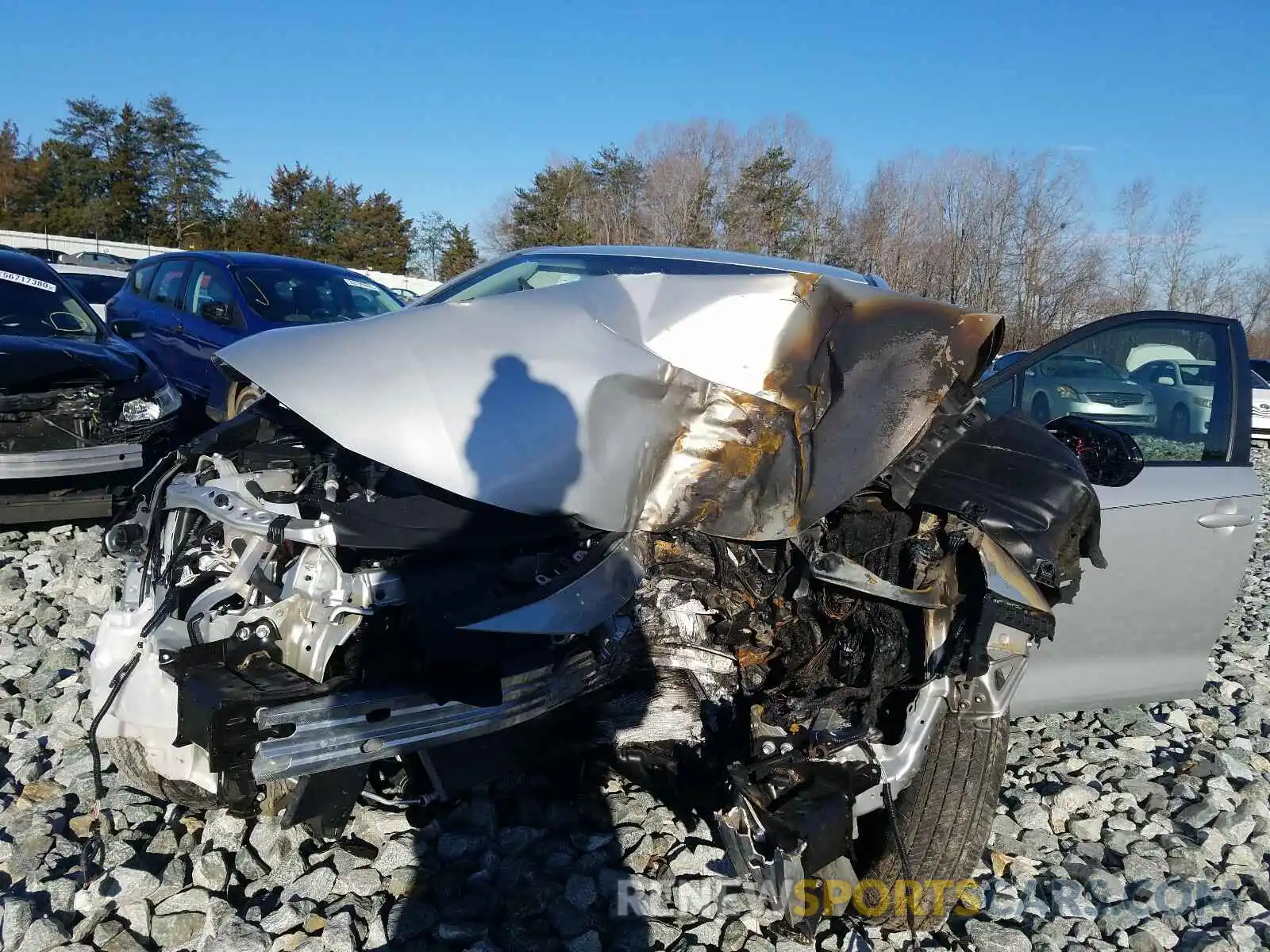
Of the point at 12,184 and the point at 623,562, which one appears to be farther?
the point at 12,184

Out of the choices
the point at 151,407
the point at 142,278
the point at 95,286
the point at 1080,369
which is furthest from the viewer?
the point at 95,286

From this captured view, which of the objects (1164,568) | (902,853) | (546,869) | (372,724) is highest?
(1164,568)

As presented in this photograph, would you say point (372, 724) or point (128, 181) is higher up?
point (128, 181)

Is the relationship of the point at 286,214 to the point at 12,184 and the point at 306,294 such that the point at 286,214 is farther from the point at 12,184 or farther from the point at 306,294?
the point at 306,294

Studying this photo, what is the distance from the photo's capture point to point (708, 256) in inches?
166

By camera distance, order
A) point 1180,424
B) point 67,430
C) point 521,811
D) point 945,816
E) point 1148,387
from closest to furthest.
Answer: point 945,816
point 521,811
point 1180,424
point 1148,387
point 67,430

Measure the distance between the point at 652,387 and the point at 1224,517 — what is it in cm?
220

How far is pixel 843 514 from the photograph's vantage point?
8.10 feet

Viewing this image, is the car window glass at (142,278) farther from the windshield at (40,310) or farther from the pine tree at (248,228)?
the pine tree at (248,228)

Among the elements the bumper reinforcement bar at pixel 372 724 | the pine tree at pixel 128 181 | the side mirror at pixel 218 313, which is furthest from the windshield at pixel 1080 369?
the pine tree at pixel 128 181

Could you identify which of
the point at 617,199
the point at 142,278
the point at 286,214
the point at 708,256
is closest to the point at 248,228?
the point at 286,214

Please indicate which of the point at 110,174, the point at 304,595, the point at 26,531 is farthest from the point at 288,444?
the point at 110,174

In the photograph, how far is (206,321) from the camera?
7715 millimetres

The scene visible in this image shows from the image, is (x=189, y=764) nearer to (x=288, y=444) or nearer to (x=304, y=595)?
(x=304, y=595)
